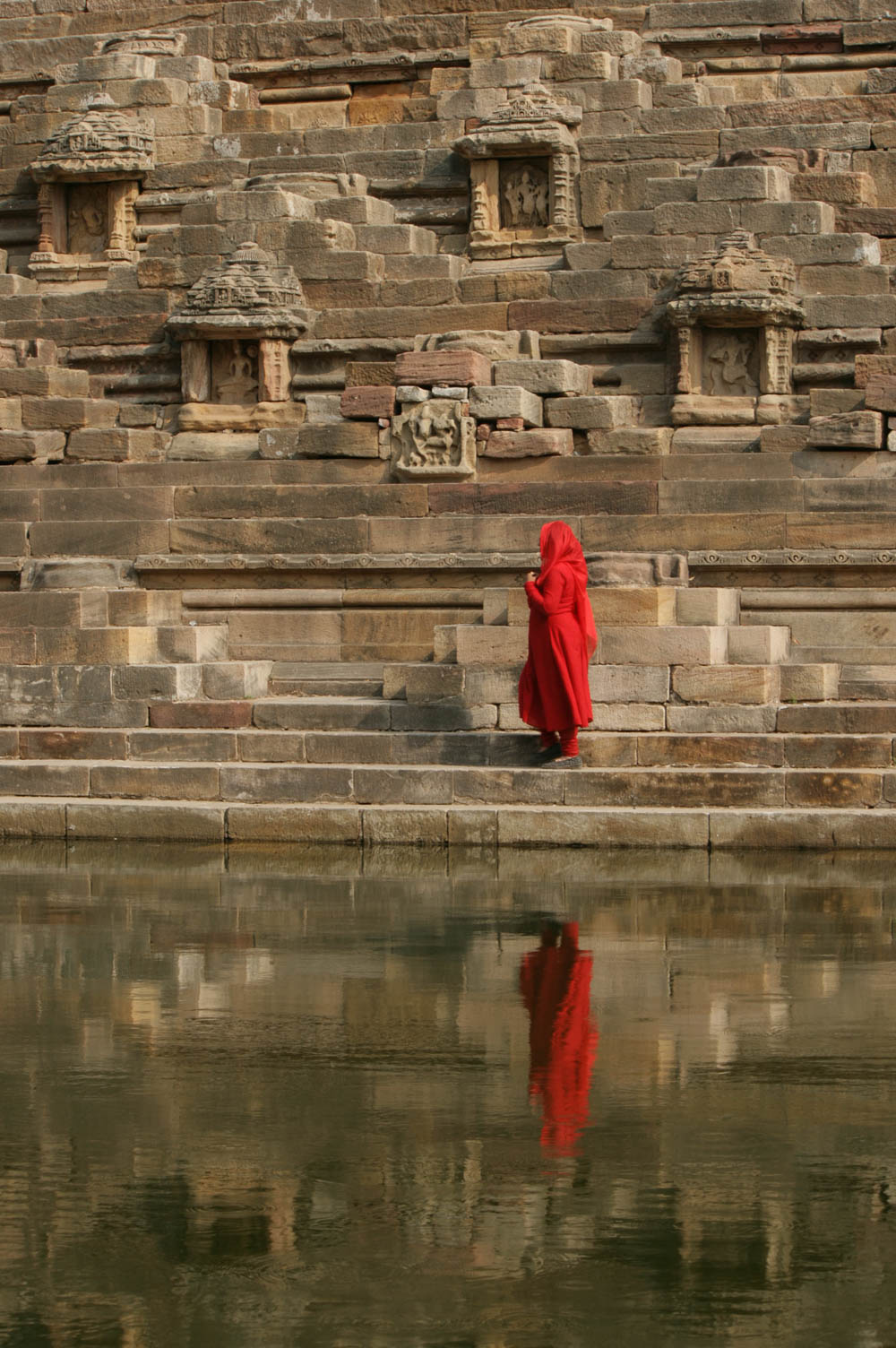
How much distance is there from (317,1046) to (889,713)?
279 inches

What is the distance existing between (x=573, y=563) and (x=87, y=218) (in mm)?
11916

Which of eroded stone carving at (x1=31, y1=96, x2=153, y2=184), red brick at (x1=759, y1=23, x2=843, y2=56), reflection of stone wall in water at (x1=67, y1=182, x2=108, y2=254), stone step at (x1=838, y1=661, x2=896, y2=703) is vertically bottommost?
stone step at (x1=838, y1=661, x2=896, y2=703)

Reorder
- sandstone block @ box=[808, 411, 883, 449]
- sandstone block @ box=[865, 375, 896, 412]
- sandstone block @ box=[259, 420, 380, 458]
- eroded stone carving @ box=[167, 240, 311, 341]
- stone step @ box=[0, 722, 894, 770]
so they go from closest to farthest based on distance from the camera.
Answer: stone step @ box=[0, 722, 894, 770]
sandstone block @ box=[808, 411, 883, 449]
sandstone block @ box=[865, 375, 896, 412]
sandstone block @ box=[259, 420, 380, 458]
eroded stone carving @ box=[167, 240, 311, 341]

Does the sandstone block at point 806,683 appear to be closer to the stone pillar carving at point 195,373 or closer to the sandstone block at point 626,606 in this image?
the sandstone block at point 626,606

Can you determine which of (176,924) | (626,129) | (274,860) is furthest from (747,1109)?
(626,129)

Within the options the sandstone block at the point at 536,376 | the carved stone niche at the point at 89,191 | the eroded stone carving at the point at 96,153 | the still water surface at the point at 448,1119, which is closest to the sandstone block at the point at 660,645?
the still water surface at the point at 448,1119

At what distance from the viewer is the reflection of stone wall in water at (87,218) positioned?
78.4 feet

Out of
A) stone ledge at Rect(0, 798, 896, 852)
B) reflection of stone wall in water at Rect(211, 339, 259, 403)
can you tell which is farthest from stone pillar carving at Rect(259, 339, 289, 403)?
stone ledge at Rect(0, 798, 896, 852)

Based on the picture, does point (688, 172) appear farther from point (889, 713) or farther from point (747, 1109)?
point (747, 1109)

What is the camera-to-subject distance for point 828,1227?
18.9 feet

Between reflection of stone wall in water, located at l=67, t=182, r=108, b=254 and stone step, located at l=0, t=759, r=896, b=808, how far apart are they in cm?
1102

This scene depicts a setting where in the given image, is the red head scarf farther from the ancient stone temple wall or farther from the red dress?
the ancient stone temple wall

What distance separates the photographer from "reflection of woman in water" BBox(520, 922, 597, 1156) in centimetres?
675

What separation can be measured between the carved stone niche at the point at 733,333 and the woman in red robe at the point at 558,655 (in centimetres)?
593
